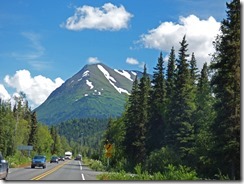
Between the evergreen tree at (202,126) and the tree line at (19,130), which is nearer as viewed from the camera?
the evergreen tree at (202,126)

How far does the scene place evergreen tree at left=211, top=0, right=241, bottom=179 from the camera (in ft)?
80.6

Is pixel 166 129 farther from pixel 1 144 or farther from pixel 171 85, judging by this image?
pixel 1 144

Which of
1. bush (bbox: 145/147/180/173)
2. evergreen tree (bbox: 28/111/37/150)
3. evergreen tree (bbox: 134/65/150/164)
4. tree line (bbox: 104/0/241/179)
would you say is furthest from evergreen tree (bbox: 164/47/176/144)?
evergreen tree (bbox: 28/111/37/150)

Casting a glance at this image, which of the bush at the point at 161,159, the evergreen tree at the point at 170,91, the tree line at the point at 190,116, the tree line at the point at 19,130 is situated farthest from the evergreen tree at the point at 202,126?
the tree line at the point at 19,130

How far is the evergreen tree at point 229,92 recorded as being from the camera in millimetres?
24578

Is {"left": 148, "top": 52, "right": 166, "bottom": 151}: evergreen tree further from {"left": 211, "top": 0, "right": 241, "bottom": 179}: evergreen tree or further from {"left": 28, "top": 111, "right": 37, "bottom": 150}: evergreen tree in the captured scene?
{"left": 28, "top": 111, "right": 37, "bottom": 150}: evergreen tree

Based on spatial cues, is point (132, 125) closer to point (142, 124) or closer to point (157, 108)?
point (142, 124)

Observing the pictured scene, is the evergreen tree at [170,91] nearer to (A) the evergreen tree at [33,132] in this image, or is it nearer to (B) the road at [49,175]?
(B) the road at [49,175]

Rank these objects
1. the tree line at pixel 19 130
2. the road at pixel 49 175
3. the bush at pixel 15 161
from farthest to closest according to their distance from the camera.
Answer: the tree line at pixel 19 130 → the bush at pixel 15 161 → the road at pixel 49 175

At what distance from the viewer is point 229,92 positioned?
26562 mm

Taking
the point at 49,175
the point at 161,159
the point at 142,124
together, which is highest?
the point at 142,124

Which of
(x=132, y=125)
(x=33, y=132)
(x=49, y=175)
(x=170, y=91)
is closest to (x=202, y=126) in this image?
(x=170, y=91)

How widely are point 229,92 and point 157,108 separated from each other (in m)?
26.4

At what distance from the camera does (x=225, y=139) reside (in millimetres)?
25797
